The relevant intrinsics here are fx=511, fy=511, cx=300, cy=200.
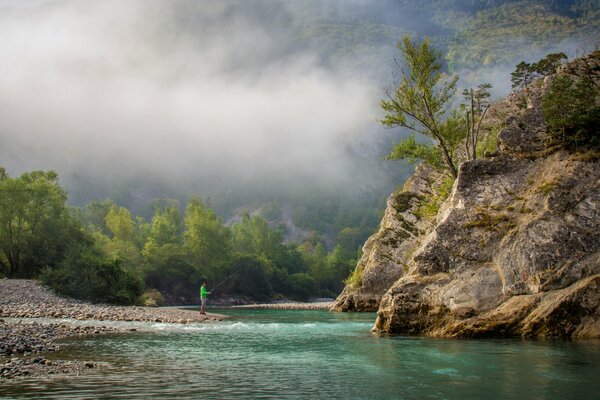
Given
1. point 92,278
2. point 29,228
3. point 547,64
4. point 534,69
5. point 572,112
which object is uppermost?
point 534,69

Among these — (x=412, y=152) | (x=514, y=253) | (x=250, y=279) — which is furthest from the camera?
(x=250, y=279)

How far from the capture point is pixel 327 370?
58.3 feet

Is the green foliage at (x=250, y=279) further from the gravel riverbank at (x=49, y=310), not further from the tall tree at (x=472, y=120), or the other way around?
the tall tree at (x=472, y=120)

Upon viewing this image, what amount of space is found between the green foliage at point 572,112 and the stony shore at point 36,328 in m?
30.0

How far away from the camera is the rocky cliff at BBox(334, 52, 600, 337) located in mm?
26016

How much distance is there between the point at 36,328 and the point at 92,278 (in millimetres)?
38593

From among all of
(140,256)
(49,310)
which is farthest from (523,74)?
(49,310)

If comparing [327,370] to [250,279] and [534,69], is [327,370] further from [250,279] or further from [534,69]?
[250,279]

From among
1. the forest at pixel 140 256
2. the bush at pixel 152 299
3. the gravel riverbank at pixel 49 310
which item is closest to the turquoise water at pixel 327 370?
the gravel riverbank at pixel 49 310

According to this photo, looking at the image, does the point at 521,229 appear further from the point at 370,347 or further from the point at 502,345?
the point at 370,347

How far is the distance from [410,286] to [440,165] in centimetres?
1911

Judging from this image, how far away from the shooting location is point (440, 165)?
1833 inches

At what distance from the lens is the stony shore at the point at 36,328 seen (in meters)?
17.0

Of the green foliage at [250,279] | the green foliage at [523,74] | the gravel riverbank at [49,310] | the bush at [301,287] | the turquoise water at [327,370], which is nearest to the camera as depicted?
the turquoise water at [327,370]
